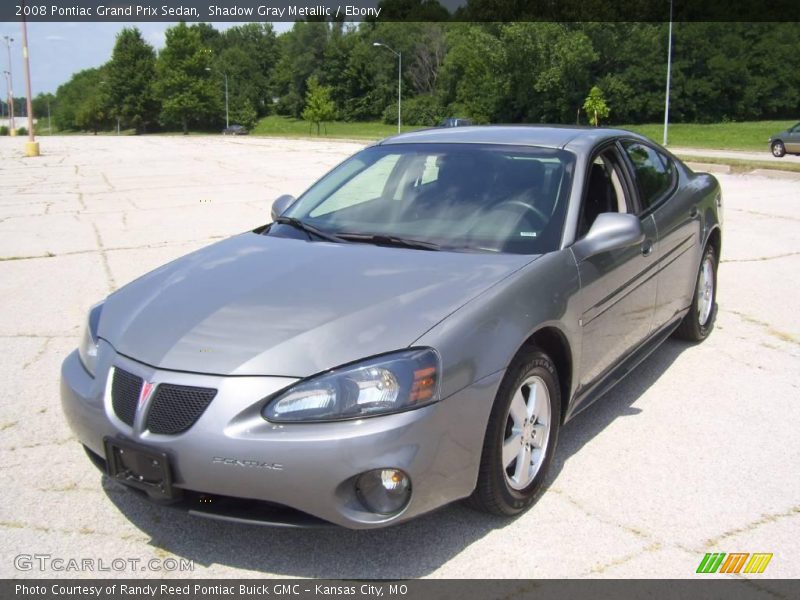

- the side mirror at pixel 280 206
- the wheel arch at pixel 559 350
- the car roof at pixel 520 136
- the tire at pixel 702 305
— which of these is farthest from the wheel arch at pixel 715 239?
the side mirror at pixel 280 206

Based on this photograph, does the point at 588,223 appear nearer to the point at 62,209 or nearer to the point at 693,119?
the point at 62,209

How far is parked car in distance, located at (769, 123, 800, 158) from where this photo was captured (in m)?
28.0

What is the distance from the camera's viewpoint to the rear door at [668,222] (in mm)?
4633

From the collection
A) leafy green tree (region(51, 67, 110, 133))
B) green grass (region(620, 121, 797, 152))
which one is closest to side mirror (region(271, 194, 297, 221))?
green grass (region(620, 121, 797, 152))

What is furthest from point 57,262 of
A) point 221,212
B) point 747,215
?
point 747,215

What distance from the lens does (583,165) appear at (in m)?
4.02

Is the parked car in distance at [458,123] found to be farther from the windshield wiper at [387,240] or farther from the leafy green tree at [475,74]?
the leafy green tree at [475,74]

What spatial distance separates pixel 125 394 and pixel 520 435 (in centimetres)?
152

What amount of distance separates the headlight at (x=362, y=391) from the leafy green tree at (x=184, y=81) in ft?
338

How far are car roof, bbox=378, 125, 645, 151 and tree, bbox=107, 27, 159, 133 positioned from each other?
11073cm

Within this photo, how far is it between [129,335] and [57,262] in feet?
21.2

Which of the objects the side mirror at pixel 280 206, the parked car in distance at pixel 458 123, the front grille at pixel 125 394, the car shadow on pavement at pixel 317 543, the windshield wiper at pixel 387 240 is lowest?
the car shadow on pavement at pixel 317 543

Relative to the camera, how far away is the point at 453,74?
8600 centimetres

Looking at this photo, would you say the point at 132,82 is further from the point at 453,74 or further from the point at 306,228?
the point at 306,228
